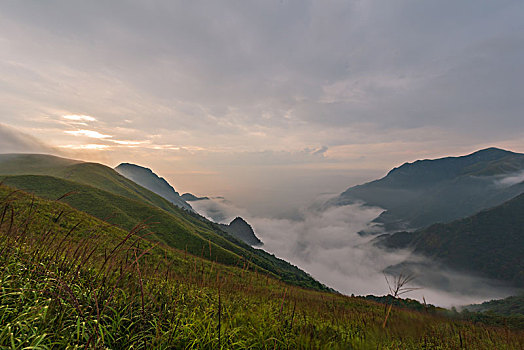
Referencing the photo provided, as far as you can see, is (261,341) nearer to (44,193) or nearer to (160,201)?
(44,193)

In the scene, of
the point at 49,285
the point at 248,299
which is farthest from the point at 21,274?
the point at 248,299

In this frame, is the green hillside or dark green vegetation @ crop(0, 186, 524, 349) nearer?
dark green vegetation @ crop(0, 186, 524, 349)

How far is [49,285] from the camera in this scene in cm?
424

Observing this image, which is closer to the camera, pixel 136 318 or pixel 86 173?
pixel 136 318

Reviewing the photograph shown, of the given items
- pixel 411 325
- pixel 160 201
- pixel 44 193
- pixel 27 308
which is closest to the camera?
pixel 27 308

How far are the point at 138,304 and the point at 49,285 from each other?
5.39ft

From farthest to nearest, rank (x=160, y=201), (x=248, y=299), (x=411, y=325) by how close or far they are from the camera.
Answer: (x=160, y=201) < (x=248, y=299) < (x=411, y=325)

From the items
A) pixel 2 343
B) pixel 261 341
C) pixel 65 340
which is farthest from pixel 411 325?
pixel 2 343

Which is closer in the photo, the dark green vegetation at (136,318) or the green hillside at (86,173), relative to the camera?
the dark green vegetation at (136,318)

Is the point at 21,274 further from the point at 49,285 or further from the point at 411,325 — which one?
the point at 411,325

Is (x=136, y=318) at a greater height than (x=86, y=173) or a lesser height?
lesser

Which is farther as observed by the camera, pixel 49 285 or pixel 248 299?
pixel 248 299

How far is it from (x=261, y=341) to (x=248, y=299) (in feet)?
9.59

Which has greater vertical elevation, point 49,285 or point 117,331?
point 49,285
